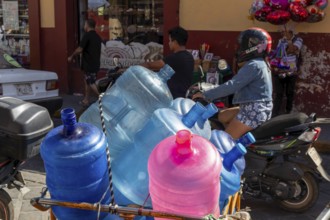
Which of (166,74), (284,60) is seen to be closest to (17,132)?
(166,74)

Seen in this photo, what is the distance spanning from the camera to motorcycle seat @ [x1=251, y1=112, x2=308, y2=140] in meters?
4.27

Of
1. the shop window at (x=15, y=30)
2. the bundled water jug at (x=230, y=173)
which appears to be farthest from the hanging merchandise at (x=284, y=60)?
the shop window at (x=15, y=30)

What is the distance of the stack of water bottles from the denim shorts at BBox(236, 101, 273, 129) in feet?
5.68

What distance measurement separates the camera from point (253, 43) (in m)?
4.19

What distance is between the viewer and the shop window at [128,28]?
33.4 ft

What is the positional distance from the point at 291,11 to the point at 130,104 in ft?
18.4

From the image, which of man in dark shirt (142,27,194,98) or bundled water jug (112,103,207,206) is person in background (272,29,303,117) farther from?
bundled water jug (112,103,207,206)

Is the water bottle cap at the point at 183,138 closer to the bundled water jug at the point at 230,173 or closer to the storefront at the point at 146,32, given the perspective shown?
the bundled water jug at the point at 230,173

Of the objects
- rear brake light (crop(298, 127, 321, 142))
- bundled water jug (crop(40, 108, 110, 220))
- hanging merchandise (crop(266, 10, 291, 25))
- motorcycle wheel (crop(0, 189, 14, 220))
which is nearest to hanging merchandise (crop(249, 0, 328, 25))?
hanging merchandise (crop(266, 10, 291, 25))

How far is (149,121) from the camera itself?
7.74ft

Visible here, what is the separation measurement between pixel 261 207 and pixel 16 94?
3832 mm

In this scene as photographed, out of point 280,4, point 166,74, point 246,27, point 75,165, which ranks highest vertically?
point 280,4

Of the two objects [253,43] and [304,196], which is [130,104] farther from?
[304,196]

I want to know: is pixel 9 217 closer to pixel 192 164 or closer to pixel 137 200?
pixel 137 200
